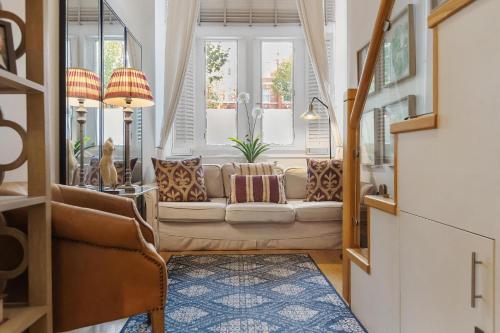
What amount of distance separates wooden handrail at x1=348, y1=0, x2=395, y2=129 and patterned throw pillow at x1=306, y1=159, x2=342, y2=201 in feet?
5.53

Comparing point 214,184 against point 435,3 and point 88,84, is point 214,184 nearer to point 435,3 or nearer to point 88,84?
point 88,84

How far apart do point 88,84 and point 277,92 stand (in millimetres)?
2785

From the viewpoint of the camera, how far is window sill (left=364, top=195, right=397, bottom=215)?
5.20ft

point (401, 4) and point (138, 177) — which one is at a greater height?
point (401, 4)

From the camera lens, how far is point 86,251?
55.0 inches

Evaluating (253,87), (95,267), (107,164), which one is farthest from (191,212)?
(95,267)

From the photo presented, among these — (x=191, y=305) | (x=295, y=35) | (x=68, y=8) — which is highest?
(x=295, y=35)

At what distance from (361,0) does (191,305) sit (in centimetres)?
333

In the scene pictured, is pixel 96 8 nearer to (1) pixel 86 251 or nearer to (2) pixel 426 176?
(1) pixel 86 251

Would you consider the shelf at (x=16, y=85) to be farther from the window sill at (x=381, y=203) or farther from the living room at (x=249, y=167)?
the window sill at (x=381, y=203)

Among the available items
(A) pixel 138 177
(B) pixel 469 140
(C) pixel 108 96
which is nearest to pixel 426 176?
(B) pixel 469 140

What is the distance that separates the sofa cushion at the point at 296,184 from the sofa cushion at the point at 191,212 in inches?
36.5

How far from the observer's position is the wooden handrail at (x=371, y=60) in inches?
68.6

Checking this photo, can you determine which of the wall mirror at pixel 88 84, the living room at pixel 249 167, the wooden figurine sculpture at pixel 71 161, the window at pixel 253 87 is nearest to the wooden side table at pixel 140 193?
the living room at pixel 249 167
